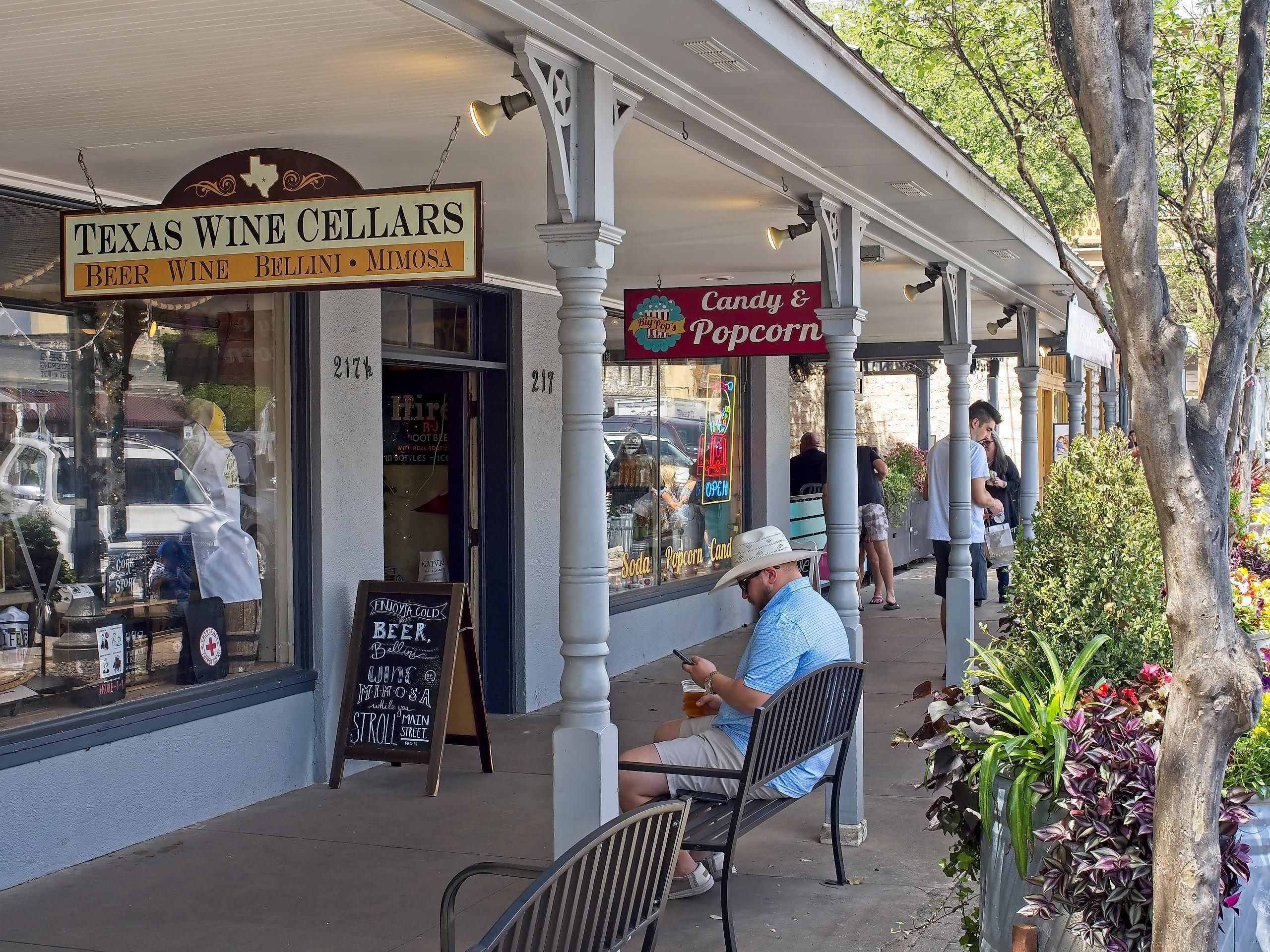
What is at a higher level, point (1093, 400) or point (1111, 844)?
point (1093, 400)

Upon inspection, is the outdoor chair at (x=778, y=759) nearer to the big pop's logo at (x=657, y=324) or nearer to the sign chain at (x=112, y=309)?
the sign chain at (x=112, y=309)

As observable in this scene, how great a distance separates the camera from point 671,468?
11680 mm

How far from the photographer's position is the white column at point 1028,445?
43.5ft

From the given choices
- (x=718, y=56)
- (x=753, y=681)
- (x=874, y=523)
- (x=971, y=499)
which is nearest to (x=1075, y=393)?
(x=874, y=523)

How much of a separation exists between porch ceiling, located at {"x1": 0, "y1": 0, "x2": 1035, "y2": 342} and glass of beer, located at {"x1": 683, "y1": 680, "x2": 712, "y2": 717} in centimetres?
221

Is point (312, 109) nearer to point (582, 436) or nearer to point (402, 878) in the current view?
point (582, 436)

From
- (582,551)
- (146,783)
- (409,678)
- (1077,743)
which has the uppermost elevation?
(582,551)

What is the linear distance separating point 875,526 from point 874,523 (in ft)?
0.13

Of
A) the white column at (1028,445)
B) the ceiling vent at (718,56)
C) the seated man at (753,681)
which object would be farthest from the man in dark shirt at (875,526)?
the ceiling vent at (718,56)

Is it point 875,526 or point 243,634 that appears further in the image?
point 875,526

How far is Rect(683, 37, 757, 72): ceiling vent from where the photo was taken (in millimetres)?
4281

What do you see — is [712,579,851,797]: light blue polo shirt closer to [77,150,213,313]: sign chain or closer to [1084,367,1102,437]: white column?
[77,150,213,313]: sign chain

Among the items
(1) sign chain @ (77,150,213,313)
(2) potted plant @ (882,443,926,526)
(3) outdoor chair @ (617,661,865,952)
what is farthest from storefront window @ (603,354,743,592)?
(2) potted plant @ (882,443,926,526)

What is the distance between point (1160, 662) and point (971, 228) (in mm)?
4287
